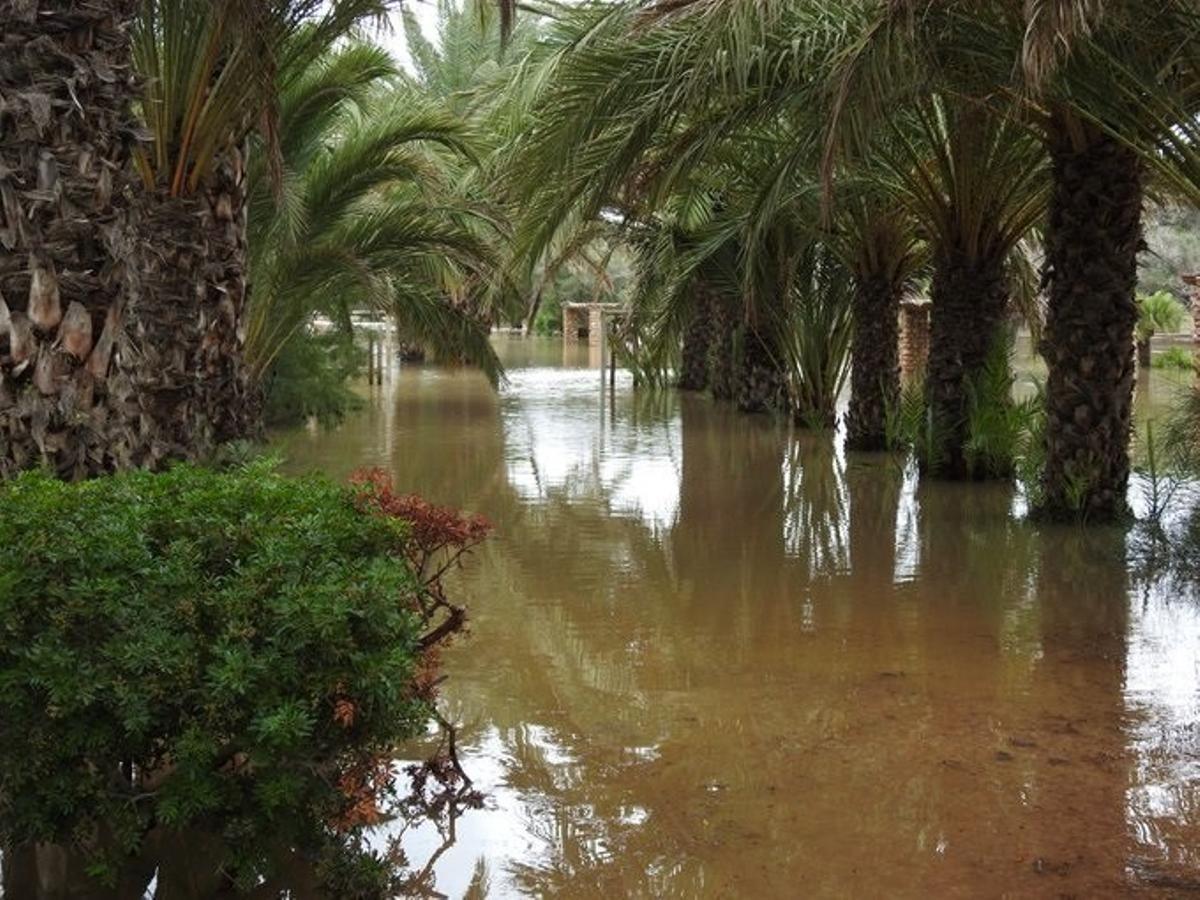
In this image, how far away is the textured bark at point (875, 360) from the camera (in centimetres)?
1482

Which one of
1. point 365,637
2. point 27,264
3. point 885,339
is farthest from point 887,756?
point 885,339

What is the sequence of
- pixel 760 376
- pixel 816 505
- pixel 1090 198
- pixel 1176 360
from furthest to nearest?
pixel 1176 360 → pixel 760 376 → pixel 816 505 → pixel 1090 198

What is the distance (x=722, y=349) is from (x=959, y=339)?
33.9ft

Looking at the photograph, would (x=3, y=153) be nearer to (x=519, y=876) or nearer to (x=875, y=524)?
(x=519, y=876)

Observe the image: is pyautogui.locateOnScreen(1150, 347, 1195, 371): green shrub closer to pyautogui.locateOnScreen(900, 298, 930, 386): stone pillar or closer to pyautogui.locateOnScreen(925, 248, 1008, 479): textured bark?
pyautogui.locateOnScreen(900, 298, 930, 386): stone pillar

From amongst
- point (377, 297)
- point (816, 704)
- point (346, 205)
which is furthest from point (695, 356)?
point (816, 704)

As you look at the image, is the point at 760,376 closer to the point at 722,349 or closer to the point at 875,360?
the point at 722,349

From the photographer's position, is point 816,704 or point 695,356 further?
point 695,356

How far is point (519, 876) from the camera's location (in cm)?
400

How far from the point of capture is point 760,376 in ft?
64.2

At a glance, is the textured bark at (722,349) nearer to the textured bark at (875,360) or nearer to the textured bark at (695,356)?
the textured bark at (695,356)

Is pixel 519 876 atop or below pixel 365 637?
below

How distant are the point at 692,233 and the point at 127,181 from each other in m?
14.3

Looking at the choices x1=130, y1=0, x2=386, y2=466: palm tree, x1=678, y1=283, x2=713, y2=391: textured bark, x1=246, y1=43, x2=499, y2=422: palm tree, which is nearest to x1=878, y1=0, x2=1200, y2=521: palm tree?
x1=130, y1=0, x2=386, y2=466: palm tree
